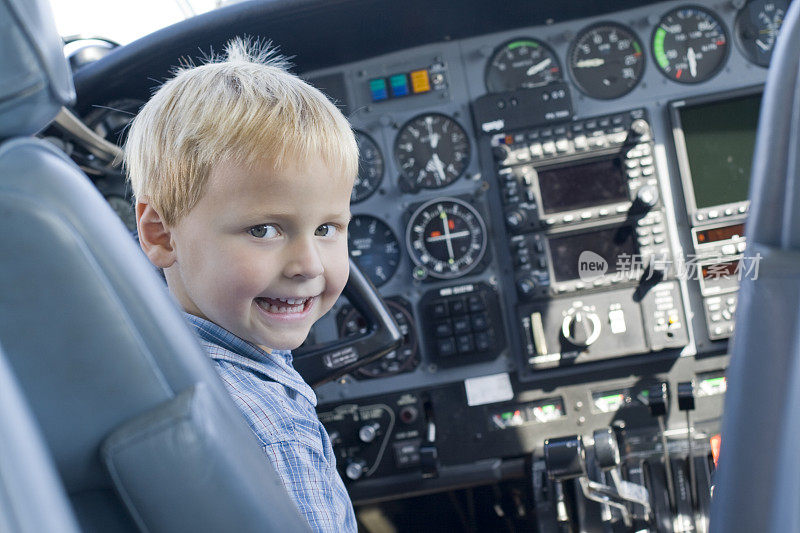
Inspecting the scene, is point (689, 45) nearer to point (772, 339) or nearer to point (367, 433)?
point (367, 433)

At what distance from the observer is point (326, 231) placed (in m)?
1.08

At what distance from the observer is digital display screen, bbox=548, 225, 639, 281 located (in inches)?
114

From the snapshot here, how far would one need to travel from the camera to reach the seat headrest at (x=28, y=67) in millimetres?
637

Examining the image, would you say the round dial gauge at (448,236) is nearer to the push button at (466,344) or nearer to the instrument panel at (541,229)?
the instrument panel at (541,229)

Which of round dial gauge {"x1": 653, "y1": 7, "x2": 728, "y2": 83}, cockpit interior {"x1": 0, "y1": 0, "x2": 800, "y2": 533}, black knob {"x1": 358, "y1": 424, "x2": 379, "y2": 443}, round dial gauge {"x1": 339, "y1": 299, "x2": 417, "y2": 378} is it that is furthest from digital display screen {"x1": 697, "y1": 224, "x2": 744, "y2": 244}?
black knob {"x1": 358, "y1": 424, "x2": 379, "y2": 443}

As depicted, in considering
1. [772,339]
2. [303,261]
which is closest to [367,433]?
[303,261]

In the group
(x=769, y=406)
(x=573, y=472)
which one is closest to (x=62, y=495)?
(x=769, y=406)

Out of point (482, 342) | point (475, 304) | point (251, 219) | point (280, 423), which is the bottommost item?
point (482, 342)

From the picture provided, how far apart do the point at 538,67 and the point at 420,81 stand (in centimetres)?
41

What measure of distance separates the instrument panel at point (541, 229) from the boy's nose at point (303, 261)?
6.40 ft

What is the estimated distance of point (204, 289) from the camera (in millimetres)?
969

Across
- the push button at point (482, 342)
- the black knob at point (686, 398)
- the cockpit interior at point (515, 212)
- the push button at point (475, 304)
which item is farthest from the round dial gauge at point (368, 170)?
the black knob at point (686, 398)

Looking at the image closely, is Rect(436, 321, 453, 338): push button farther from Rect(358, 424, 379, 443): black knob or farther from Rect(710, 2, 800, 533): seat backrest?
Rect(710, 2, 800, 533): seat backrest

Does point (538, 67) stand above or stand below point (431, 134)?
above
